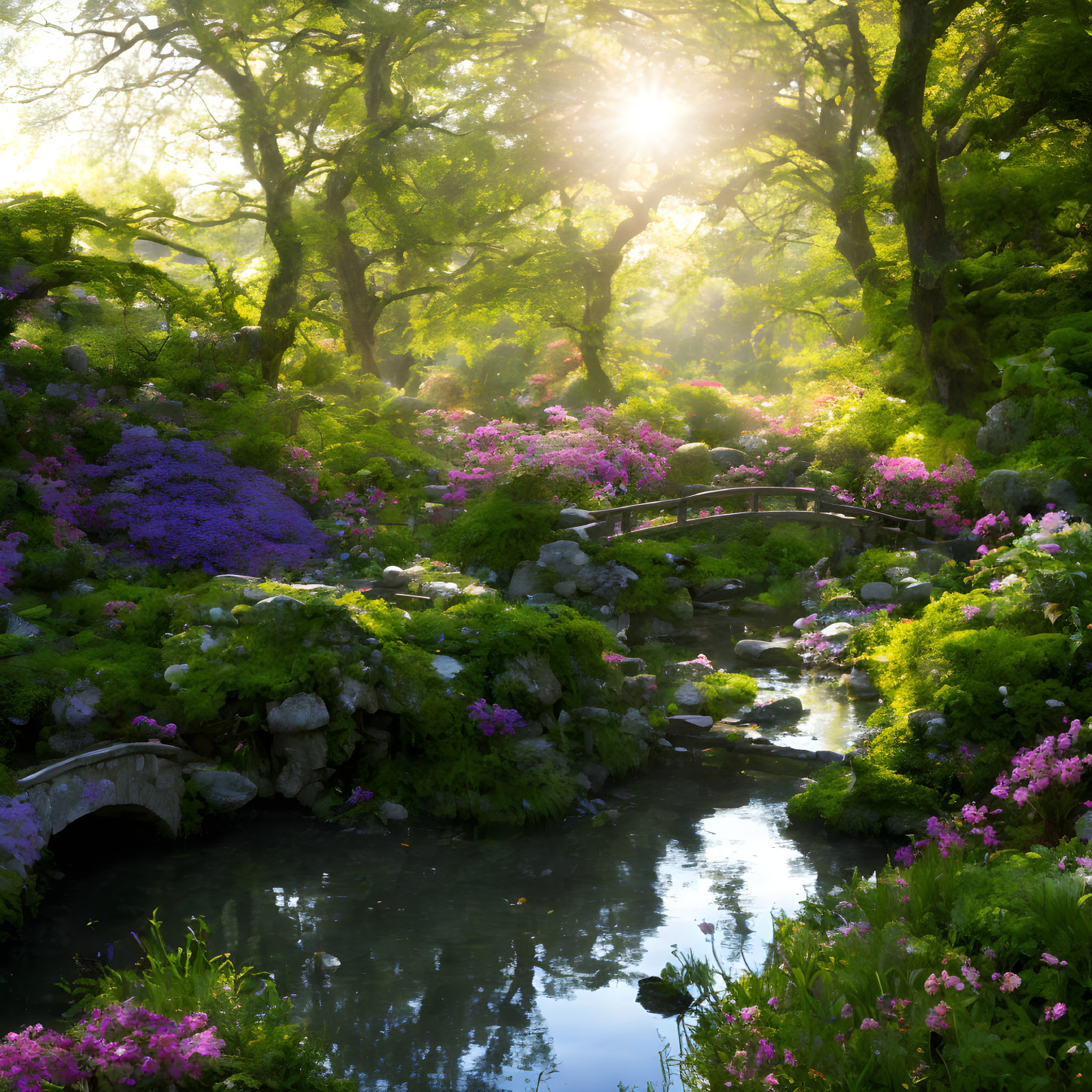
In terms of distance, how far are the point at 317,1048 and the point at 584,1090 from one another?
1.26m

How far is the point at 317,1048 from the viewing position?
3.96 m

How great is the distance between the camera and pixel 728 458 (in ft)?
60.4

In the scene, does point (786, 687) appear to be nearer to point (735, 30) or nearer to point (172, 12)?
point (735, 30)

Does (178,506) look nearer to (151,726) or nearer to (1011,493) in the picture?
(151,726)

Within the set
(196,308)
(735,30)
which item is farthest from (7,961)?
(735,30)

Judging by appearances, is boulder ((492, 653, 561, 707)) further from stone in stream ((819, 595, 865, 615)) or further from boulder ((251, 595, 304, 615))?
stone in stream ((819, 595, 865, 615))

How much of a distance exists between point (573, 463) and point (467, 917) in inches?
363

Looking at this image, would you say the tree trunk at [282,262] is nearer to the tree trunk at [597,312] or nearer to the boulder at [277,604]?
the tree trunk at [597,312]

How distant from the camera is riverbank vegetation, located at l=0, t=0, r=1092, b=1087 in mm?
5750

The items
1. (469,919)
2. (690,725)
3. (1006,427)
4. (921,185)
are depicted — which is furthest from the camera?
(921,185)

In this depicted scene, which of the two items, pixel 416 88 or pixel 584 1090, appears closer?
pixel 584 1090

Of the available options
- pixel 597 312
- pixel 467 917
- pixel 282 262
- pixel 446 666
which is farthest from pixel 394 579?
pixel 597 312

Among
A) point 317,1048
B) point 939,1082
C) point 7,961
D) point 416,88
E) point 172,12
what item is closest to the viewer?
point 939,1082

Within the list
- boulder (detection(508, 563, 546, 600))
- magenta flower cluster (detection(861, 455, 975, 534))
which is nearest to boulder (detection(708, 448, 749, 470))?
magenta flower cluster (detection(861, 455, 975, 534))
